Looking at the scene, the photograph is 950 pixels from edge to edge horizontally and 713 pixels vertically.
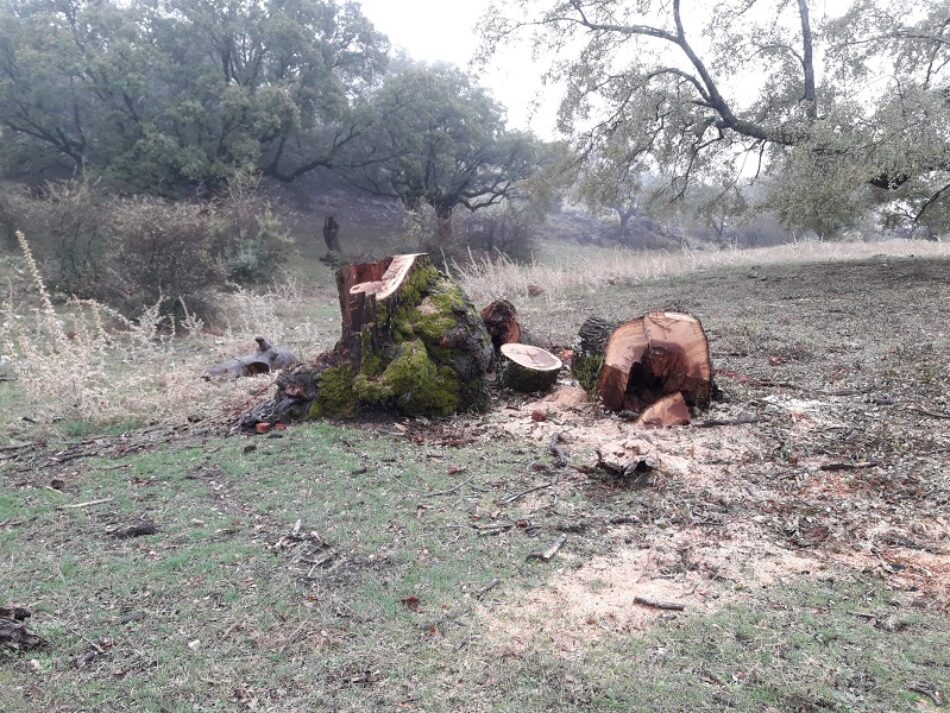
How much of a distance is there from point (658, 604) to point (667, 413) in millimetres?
2371

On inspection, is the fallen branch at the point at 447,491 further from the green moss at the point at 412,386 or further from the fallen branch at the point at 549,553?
the green moss at the point at 412,386

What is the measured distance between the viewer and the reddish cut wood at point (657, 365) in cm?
491

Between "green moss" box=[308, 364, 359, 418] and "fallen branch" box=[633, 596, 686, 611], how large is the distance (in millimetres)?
2954

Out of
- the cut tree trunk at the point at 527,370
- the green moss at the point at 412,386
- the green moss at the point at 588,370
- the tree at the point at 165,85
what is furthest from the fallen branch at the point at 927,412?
the tree at the point at 165,85

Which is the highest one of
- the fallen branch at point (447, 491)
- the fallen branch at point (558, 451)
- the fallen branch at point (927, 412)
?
the fallen branch at point (927, 412)

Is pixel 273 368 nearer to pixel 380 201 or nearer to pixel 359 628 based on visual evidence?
pixel 359 628

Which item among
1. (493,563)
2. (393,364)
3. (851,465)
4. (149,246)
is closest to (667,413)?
(851,465)

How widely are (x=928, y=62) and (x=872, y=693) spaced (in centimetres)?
1166

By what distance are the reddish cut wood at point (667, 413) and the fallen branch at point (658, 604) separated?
2.23 metres

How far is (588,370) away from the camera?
5.53m

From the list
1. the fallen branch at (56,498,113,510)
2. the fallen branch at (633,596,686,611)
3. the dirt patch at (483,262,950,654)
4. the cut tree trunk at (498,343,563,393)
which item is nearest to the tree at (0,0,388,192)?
the cut tree trunk at (498,343,563,393)

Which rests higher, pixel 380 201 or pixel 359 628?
pixel 380 201

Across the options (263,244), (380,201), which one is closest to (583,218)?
(380,201)

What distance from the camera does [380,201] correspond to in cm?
3416
